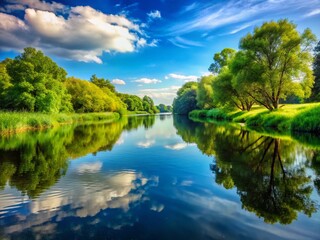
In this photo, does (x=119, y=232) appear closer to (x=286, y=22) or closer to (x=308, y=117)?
(x=308, y=117)

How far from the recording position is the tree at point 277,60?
29967 millimetres

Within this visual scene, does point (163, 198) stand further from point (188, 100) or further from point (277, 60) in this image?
point (188, 100)

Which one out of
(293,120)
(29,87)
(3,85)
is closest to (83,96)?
(3,85)

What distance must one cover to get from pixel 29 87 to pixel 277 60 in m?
34.8

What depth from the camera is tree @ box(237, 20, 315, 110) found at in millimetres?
29967

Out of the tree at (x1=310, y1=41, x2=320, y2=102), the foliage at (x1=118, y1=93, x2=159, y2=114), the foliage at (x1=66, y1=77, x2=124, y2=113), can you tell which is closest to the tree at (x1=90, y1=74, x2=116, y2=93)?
the foliage at (x1=118, y1=93, x2=159, y2=114)

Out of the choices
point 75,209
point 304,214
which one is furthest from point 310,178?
point 75,209

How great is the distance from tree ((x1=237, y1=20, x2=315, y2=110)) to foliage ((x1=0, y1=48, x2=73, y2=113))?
94.3 ft

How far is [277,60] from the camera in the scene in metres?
31.6

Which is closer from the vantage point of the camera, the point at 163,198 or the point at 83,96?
the point at 163,198

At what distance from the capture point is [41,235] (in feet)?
15.2

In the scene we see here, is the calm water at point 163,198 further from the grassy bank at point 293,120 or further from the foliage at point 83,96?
the foliage at point 83,96

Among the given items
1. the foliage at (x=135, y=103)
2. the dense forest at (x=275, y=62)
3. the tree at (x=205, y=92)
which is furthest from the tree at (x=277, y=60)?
the foliage at (x=135, y=103)

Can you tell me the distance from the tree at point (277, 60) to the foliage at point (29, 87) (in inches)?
1132
